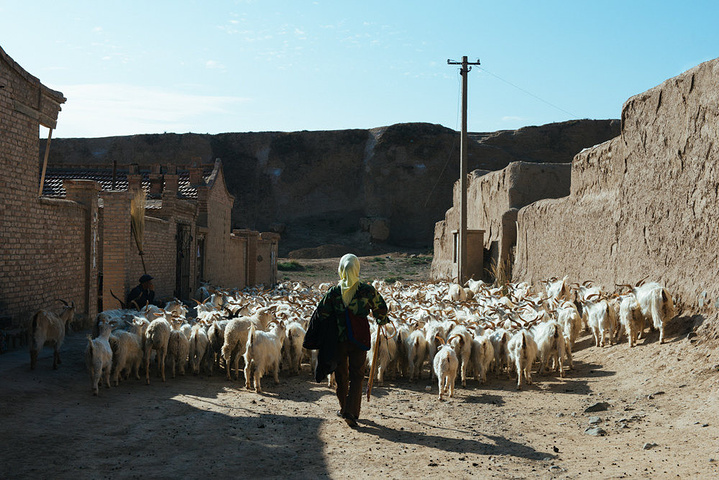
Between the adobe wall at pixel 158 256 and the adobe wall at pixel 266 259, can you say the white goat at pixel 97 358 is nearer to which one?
the adobe wall at pixel 158 256

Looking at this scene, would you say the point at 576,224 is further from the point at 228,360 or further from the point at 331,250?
the point at 331,250

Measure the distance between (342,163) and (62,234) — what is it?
46698mm

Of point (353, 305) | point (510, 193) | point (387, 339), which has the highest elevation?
point (510, 193)

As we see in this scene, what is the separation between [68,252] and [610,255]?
10145mm

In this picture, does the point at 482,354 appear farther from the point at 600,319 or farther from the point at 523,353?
the point at 600,319

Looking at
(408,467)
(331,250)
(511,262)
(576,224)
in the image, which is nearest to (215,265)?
(511,262)

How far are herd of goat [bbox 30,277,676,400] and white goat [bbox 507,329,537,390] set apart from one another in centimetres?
1

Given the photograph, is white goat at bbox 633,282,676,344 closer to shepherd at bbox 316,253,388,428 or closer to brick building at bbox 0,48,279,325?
shepherd at bbox 316,253,388,428

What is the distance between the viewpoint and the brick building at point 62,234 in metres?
9.66

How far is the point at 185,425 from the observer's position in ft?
21.2

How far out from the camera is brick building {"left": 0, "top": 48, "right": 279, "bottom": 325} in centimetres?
966

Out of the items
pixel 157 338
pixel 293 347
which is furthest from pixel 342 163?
pixel 157 338

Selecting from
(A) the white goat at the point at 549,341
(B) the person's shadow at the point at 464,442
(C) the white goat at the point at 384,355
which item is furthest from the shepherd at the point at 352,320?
(A) the white goat at the point at 549,341

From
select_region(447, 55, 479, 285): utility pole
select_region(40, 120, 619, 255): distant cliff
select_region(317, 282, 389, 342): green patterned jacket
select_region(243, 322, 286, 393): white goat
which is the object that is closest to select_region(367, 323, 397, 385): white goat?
select_region(243, 322, 286, 393): white goat
